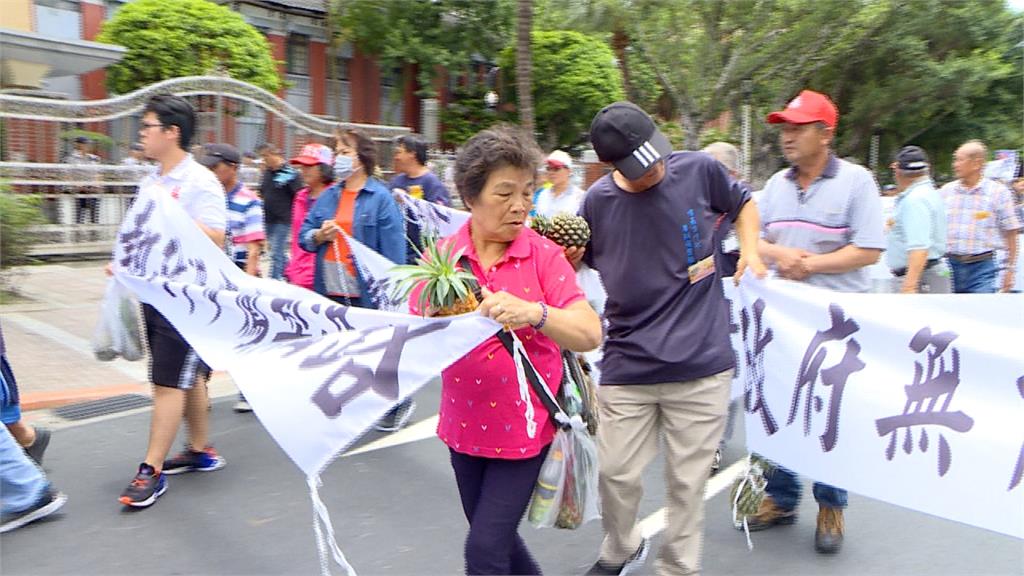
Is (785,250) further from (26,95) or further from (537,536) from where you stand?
(26,95)

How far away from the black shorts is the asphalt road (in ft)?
2.09

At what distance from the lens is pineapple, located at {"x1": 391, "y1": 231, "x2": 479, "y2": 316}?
2674 mm

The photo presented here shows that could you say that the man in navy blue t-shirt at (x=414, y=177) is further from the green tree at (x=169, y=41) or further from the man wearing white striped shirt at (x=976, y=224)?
the green tree at (x=169, y=41)

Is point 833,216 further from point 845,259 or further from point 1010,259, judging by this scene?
point 1010,259

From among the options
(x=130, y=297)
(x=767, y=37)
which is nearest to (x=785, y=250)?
(x=130, y=297)

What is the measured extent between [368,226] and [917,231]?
3.82 metres

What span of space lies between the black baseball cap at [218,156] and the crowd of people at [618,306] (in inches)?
48.7

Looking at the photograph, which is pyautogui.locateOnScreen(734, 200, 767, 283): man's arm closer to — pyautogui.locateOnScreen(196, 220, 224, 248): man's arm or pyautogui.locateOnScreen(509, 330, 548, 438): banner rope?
pyautogui.locateOnScreen(509, 330, 548, 438): banner rope

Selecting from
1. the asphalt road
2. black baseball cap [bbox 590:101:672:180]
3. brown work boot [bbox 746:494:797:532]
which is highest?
black baseball cap [bbox 590:101:672:180]

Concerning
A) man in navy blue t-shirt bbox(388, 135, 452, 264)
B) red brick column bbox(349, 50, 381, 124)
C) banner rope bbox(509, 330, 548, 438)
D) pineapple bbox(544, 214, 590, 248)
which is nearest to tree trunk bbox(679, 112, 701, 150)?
red brick column bbox(349, 50, 381, 124)

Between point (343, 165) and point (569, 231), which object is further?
point (343, 165)

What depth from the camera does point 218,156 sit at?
637cm

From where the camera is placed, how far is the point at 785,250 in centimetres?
395

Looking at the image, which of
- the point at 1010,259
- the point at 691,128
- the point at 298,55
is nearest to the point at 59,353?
the point at 1010,259
